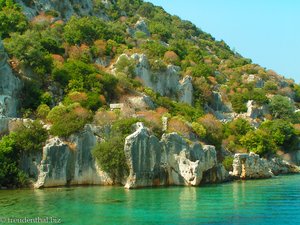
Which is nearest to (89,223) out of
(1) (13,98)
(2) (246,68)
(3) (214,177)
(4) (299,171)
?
(3) (214,177)

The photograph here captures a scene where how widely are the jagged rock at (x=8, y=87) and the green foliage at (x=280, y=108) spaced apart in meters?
43.9

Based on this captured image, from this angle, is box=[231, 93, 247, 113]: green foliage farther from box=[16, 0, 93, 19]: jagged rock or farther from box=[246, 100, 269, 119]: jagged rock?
box=[16, 0, 93, 19]: jagged rock

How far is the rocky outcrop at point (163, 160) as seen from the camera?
1390 inches

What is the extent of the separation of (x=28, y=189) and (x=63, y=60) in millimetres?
23662

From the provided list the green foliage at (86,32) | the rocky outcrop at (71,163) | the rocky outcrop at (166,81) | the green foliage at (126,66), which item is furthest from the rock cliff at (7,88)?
the rocky outcrop at (166,81)

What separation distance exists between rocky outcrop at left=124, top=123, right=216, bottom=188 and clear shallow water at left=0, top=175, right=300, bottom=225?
1.78 m

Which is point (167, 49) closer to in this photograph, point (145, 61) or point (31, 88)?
point (145, 61)

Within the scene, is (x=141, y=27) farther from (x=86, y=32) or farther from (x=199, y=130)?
(x=199, y=130)

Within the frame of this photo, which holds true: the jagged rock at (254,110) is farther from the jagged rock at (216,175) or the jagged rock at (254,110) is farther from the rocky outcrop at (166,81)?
the jagged rock at (216,175)

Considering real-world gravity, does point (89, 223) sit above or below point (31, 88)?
below

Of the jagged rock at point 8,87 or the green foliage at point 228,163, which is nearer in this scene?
the jagged rock at point 8,87

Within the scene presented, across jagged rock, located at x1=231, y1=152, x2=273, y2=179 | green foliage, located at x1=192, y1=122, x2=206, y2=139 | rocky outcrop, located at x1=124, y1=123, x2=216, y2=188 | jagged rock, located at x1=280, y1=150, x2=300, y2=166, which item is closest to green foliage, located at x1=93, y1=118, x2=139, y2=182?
rocky outcrop, located at x1=124, y1=123, x2=216, y2=188

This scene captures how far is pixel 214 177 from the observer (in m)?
40.2

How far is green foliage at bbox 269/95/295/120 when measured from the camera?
7394 centimetres
